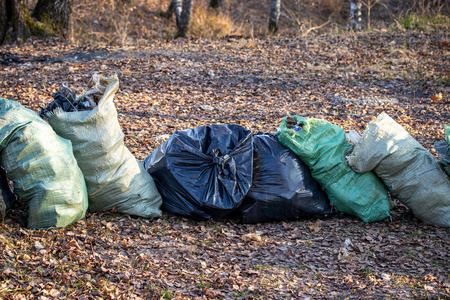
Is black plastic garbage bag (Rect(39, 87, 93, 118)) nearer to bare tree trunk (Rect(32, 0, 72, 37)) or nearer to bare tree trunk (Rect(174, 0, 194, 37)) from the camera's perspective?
bare tree trunk (Rect(32, 0, 72, 37))

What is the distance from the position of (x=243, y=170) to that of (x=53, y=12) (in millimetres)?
6987

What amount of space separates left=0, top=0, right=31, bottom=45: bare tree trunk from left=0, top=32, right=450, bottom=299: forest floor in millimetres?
283

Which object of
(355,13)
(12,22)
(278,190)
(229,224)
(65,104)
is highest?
(355,13)

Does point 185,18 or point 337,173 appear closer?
point 337,173

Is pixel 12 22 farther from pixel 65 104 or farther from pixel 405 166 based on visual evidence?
pixel 405 166

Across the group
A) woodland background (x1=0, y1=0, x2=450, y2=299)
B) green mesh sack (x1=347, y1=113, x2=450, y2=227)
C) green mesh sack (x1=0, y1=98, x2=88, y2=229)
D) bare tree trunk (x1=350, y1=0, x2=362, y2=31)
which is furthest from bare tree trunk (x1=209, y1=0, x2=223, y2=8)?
green mesh sack (x1=0, y1=98, x2=88, y2=229)

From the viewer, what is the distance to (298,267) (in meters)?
2.86

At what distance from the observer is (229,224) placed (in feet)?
11.3

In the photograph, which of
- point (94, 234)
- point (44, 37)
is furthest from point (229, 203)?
point (44, 37)

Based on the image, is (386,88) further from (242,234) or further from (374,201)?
(242,234)

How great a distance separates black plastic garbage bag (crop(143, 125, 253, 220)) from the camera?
3.26 m

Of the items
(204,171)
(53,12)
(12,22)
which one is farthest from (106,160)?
(53,12)

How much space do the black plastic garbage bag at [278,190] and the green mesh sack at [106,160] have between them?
0.76 metres

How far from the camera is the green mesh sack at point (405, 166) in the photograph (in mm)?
3311
